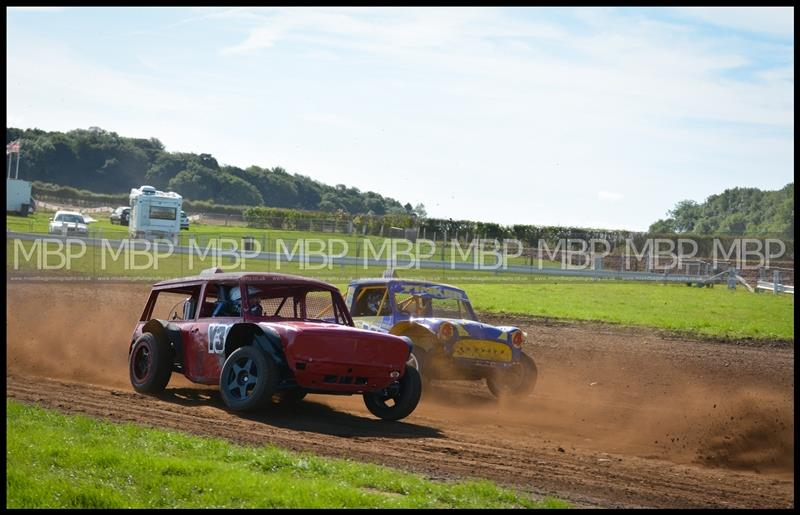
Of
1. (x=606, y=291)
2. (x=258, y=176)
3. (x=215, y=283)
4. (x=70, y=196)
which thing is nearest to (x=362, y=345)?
(x=215, y=283)

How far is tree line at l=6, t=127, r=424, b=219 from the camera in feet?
355

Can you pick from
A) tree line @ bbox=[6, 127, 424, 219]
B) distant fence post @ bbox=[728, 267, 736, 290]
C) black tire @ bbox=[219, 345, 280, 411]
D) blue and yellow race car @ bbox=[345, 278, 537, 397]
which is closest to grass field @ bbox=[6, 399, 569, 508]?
black tire @ bbox=[219, 345, 280, 411]

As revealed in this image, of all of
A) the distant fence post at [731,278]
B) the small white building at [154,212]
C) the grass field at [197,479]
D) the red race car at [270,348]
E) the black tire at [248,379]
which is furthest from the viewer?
the small white building at [154,212]

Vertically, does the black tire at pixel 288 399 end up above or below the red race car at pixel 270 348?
below

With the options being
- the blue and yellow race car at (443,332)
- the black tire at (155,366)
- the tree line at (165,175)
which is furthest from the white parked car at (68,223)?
the tree line at (165,175)

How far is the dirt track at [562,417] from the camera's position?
895cm

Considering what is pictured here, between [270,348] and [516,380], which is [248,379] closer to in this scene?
[270,348]

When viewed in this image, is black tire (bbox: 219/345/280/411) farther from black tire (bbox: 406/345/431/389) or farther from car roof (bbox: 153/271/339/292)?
black tire (bbox: 406/345/431/389)

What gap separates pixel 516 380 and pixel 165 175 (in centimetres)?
10514

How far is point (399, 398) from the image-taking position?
40.7 feet

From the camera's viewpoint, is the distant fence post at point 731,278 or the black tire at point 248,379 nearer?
the black tire at point 248,379

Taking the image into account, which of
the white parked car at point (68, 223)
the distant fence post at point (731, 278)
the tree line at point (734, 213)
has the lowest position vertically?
the distant fence post at point (731, 278)

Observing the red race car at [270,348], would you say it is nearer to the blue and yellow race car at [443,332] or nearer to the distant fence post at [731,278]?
the blue and yellow race car at [443,332]

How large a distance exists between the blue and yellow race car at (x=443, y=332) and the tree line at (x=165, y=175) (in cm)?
9011
